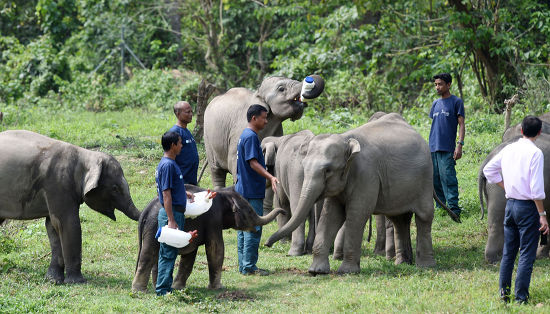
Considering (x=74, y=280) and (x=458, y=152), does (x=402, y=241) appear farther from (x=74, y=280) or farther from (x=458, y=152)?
(x=74, y=280)

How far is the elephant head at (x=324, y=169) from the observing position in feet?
28.8

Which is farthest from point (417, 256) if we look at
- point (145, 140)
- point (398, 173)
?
point (145, 140)

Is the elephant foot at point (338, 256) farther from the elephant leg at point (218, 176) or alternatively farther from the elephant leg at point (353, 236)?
the elephant leg at point (218, 176)

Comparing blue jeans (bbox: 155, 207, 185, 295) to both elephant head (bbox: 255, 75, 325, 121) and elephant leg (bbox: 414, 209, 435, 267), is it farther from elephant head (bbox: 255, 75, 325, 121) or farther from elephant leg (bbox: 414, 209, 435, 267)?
elephant head (bbox: 255, 75, 325, 121)

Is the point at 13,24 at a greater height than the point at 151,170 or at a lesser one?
greater

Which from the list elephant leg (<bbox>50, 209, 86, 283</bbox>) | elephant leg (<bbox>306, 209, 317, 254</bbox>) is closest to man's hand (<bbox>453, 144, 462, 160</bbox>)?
elephant leg (<bbox>306, 209, 317, 254</bbox>)

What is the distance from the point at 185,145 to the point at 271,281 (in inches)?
73.3

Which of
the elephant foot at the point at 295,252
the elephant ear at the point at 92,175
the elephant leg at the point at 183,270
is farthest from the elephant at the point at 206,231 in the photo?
the elephant foot at the point at 295,252

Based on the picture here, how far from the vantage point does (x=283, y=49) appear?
23.7m

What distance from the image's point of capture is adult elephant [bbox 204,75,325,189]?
11.6 meters

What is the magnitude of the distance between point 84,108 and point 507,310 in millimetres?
16023

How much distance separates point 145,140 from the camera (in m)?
16.8

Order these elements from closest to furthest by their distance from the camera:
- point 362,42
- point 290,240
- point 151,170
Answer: point 290,240, point 151,170, point 362,42

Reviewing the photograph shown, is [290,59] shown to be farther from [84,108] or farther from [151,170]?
[151,170]
